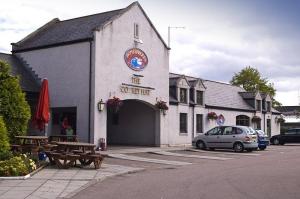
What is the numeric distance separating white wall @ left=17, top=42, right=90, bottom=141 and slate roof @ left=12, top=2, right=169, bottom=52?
49 cm

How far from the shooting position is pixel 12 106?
19172 millimetres

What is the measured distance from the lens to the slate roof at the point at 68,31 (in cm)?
2623

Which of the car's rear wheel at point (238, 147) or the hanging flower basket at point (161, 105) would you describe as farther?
the hanging flower basket at point (161, 105)

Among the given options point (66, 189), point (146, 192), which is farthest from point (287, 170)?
point (66, 189)

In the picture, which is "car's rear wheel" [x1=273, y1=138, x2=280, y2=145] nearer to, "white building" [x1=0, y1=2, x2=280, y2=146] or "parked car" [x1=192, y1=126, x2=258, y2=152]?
"white building" [x1=0, y1=2, x2=280, y2=146]

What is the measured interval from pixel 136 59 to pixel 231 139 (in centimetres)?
745

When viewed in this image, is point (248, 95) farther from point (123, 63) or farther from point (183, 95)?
point (123, 63)

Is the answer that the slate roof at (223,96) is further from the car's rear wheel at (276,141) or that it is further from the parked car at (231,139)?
the parked car at (231,139)

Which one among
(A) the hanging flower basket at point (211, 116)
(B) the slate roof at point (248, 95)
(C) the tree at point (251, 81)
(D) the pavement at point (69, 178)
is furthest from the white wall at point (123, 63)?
(C) the tree at point (251, 81)

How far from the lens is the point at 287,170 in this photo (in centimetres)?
1755

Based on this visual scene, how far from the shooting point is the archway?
30656 mm

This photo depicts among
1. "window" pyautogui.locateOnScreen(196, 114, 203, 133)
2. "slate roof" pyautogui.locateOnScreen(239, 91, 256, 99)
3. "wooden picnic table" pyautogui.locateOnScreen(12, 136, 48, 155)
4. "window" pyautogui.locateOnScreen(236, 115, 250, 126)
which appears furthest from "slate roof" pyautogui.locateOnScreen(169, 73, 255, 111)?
"wooden picnic table" pyautogui.locateOnScreen(12, 136, 48, 155)

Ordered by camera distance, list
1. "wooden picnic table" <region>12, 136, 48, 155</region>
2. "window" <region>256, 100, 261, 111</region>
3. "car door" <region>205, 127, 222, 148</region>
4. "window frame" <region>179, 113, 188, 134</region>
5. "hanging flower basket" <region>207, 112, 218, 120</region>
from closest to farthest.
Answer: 1. "wooden picnic table" <region>12, 136, 48, 155</region>
2. "car door" <region>205, 127, 222, 148</region>
3. "window frame" <region>179, 113, 188, 134</region>
4. "hanging flower basket" <region>207, 112, 218, 120</region>
5. "window" <region>256, 100, 261, 111</region>

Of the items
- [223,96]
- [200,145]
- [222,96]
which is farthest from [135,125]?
[223,96]
